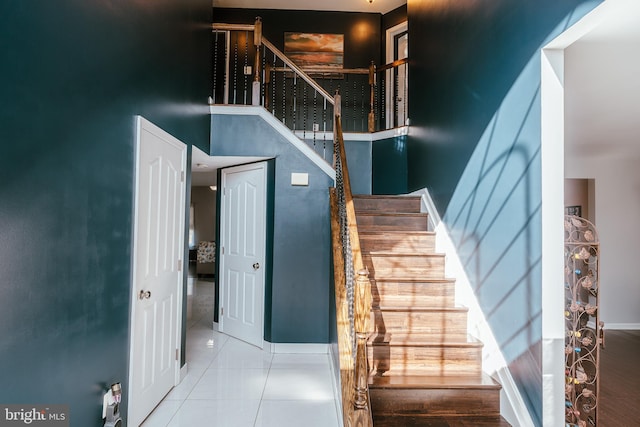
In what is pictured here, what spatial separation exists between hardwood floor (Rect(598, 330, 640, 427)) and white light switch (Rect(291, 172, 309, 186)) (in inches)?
127

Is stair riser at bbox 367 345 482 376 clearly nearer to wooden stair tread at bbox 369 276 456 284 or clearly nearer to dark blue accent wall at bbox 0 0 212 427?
wooden stair tread at bbox 369 276 456 284

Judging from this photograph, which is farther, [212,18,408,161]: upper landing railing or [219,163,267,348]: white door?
[212,18,408,161]: upper landing railing

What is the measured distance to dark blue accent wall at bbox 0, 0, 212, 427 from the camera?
4.69 ft

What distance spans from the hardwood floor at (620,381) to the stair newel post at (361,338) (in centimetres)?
195

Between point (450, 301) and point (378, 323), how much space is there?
0.64 meters

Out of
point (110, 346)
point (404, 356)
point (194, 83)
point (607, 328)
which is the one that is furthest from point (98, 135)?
point (607, 328)

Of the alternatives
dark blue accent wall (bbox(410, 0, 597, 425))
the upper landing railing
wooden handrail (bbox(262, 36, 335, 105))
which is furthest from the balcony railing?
dark blue accent wall (bbox(410, 0, 597, 425))

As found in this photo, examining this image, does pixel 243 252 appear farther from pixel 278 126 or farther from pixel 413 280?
pixel 413 280

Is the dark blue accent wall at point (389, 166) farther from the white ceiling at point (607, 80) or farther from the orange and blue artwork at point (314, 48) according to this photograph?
the orange and blue artwork at point (314, 48)

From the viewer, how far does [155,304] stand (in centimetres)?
281

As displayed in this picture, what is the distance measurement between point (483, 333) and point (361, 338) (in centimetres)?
108

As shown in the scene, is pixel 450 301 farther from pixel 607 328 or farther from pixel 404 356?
pixel 607 328

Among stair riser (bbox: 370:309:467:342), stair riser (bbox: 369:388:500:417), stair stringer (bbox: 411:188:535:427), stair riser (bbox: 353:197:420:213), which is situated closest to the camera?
stair stringer (bbox: 411:188:535:427)

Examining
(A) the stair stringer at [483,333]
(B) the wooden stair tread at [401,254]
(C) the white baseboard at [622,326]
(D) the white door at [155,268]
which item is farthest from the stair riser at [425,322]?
(C) the white baseboard at [622,326]
